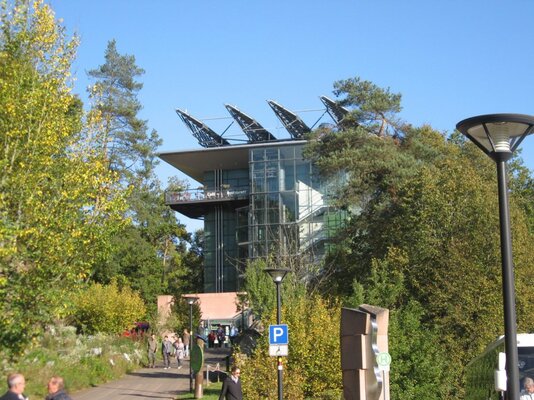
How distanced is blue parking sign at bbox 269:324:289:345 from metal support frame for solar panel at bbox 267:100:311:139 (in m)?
44.9

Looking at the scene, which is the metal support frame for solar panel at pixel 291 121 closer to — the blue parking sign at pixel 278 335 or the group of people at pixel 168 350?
the group of people at pixel 168 350

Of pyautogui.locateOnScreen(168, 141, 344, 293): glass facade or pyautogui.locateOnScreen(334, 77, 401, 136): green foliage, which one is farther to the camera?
pyautogui.locateOnScreen(168, 141, 344, 293): glass facade

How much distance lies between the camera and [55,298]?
65.5 ft

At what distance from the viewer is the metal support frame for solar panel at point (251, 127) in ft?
215

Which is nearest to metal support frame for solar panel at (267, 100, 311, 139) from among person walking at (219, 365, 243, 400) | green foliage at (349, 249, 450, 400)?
green foliage at (349, 249, 450, 400)

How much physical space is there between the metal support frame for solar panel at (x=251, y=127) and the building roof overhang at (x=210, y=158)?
48.4 inches

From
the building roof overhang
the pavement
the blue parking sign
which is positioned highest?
the building roof overhang

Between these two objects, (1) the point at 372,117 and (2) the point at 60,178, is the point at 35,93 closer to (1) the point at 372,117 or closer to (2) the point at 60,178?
(2) the point at 60,178

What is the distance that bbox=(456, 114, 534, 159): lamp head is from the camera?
9.27 m

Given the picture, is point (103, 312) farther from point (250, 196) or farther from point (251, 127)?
point (251, 127)

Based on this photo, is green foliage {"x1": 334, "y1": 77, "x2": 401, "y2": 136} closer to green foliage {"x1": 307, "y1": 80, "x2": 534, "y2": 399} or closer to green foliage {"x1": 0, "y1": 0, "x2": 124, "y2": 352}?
green foliage {"x1": 307, "y1": 80, "x2": 534, "y2": 399}

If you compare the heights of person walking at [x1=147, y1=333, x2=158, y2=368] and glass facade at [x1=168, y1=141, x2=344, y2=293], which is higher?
glass facade at [x1=168, y1=141, x2=344, y2=293]

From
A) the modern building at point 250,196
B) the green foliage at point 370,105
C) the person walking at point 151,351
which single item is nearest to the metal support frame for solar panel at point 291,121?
the modern building at point 250,196

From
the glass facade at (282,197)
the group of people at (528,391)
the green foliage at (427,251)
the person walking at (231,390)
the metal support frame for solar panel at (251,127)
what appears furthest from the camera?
the metal support frame for solar panel at (251,127)
